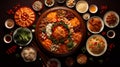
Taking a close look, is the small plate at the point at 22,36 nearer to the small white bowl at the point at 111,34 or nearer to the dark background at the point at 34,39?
the dark background at the point at 34,39

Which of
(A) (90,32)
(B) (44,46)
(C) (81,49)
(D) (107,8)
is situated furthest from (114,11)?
(B) (44,46)

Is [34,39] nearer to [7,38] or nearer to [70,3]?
[7,38]

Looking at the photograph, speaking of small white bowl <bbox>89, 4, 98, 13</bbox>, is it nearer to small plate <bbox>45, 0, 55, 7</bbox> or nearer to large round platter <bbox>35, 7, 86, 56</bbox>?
large round platter <bbox>35, 7, 86, 56</bbox>

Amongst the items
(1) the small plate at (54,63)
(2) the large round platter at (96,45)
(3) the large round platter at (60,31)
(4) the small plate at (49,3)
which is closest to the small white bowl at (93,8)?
(3) the large round platter at (60,31)

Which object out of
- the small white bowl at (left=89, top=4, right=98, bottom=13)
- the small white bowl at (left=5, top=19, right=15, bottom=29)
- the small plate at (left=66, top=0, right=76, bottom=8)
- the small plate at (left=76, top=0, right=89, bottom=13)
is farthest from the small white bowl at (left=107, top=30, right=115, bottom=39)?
the small white bowl at (left=5, top=19, right=15, bottom=29)

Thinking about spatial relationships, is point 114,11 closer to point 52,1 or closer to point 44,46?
point 52,1

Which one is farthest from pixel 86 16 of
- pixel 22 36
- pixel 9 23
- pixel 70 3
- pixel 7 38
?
pixel 7 38
